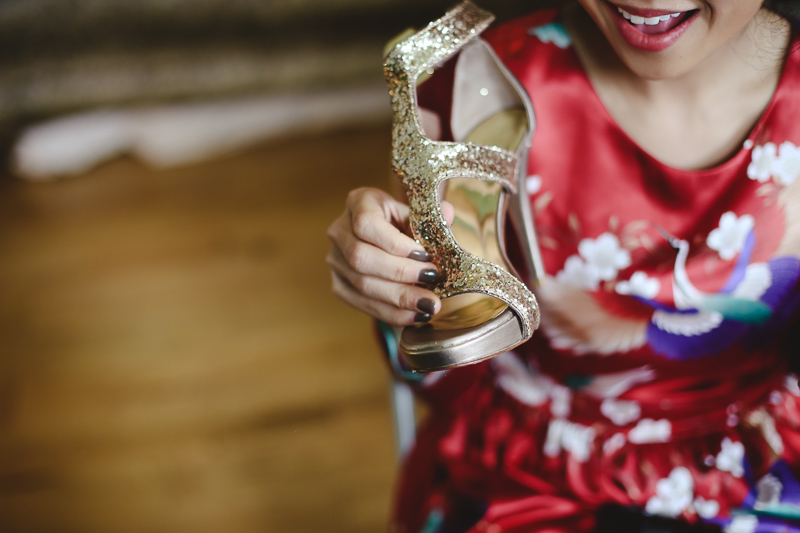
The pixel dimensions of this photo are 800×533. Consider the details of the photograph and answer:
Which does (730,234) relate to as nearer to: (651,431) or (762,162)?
(762,162)

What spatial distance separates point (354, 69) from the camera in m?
2.32

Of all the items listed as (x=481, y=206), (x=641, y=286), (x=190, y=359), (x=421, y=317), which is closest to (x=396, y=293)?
(x=421, y=317)

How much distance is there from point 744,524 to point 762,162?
0.30m

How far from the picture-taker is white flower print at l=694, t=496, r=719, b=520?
1.88 feet

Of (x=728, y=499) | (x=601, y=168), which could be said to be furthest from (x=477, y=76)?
(x=728, y=499)

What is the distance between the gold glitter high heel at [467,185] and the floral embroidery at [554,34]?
0.06m

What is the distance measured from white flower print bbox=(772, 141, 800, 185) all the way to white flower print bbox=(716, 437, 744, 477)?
232 millimetres

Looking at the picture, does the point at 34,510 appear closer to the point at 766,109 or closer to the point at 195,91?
the point at 766,109

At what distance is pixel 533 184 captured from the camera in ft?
1.88

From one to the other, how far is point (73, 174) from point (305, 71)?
32.4 inches

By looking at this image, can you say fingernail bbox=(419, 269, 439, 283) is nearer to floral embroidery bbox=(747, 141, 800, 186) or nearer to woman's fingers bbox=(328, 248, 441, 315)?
woman's fingers bbox=(328, 248, 441, 315)

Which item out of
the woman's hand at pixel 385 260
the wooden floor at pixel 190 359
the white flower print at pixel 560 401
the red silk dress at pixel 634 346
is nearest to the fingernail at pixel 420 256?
the woman's hand at pixel 385 260

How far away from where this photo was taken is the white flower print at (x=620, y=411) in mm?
620

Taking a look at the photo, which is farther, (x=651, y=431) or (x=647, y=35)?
(x=651, y=431)
